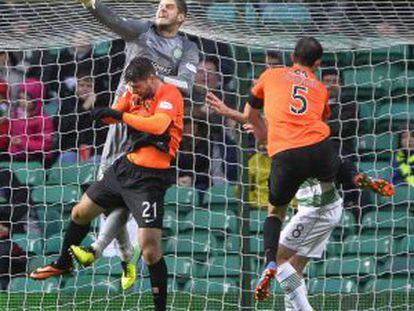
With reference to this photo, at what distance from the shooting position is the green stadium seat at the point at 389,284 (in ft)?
35.1

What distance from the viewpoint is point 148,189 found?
8.40m

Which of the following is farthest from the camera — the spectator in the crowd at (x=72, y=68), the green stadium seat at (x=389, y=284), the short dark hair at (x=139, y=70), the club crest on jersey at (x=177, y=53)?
the spectator in the crowd at (x=72, y=68)

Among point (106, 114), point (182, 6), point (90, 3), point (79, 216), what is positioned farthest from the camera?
point (182, 6)

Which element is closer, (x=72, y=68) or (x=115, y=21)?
(x=115, y=21)

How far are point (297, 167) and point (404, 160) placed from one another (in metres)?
2.78

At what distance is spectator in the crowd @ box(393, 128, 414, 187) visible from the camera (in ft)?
35.6

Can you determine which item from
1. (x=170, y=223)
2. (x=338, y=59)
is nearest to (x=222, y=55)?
(x=338, y=59)

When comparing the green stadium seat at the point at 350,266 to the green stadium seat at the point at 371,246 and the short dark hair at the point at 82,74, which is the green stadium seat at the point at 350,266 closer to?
the green stadium seat at the point at 371,246

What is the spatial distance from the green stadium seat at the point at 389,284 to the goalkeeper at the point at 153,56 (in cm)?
262

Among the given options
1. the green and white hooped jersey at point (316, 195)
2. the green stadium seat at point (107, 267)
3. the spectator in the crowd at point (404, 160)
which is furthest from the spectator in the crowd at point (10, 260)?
the spectator in the crowd at point (404, 160)

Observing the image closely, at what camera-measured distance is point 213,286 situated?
35.0ft

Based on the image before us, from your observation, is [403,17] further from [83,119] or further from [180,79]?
[83,119]

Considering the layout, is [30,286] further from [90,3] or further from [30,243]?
[90,3]

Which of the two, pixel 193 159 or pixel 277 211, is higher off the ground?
pixel 277 211
